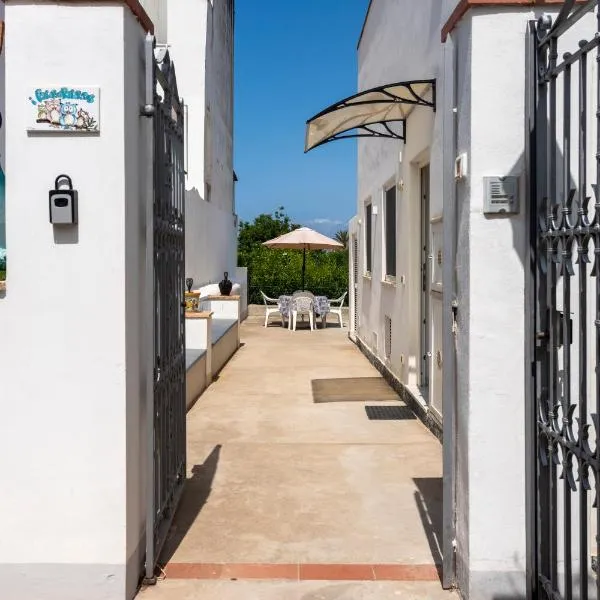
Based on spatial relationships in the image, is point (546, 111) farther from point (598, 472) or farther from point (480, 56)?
point (598, 472)

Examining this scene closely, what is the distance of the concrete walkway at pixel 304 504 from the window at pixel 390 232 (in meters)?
1.74

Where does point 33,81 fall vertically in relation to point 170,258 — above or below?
above

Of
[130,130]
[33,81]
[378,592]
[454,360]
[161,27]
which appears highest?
[161,27]

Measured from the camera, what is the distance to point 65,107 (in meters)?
2.89

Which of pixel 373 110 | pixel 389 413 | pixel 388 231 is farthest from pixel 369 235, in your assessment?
pixel 389 413

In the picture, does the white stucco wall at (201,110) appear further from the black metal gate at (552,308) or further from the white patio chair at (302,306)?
the black metal gate at (552,308)

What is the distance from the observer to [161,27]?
12531 millimetres

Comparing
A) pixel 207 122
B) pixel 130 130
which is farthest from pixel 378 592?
pixel 207 122

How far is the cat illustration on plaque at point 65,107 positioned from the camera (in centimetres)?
289

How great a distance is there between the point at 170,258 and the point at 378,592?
2.07 metres

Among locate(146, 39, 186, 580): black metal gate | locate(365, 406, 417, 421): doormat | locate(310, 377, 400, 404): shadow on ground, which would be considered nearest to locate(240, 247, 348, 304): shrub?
locate(310, 377, 400, 404): shadow on ground

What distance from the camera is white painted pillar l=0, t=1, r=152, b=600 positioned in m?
2.94

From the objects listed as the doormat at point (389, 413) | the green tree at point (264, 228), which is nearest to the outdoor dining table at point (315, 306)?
the doormat at point (389, 413)

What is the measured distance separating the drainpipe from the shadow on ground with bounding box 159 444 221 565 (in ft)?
4.65
